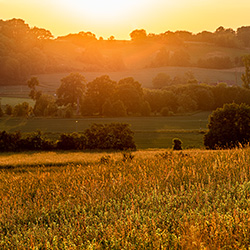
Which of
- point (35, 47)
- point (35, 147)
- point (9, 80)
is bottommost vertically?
point (35, 147)

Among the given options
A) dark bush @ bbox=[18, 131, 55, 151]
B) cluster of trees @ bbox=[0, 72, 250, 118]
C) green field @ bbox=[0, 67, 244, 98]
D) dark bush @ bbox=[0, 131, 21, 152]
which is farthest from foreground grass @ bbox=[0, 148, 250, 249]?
green field @ bbox=[0, 67, 244, 98]

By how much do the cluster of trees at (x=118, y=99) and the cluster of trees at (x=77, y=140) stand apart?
3674 cm

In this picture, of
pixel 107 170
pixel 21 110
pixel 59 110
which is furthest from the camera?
pixel 59 110

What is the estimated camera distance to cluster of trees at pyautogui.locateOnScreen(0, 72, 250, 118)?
6831 centimetres

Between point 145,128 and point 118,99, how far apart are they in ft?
65.8

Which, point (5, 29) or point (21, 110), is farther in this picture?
point (5, 29)

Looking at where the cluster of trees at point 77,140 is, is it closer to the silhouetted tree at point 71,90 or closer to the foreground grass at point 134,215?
the foreground grass at point 134,215

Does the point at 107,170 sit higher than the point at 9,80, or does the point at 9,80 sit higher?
the point at 9,80

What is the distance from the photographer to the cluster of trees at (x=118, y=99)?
6831 centimetres

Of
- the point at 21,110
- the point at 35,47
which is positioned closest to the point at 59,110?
the point at 21,110

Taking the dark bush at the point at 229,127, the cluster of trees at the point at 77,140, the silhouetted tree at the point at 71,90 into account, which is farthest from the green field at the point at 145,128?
the silhouetted tree at the point at 71,90

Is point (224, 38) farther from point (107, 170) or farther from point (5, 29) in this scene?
point (107, 170)

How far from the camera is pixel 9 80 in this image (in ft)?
Answer: 357

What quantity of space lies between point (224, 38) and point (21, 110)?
150m
